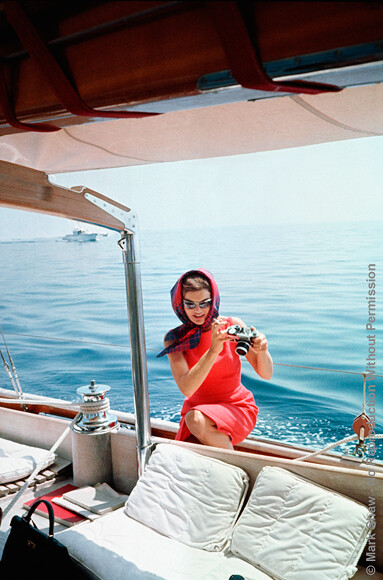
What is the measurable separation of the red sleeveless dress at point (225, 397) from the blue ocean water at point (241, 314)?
6.63 feet

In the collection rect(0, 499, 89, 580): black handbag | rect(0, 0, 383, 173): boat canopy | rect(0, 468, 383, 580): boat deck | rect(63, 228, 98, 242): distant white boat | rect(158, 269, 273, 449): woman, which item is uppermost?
rect(63, 228, 98, 242): distant white boat

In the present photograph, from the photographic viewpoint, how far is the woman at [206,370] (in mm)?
1858

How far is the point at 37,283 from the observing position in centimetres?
1188

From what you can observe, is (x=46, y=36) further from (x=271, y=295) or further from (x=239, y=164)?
(x=239, y=164)

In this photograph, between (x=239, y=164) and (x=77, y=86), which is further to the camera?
(x=239, y=164)

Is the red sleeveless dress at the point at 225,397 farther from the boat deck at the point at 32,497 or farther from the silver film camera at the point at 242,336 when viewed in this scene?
the boat deck at the point at 32,497

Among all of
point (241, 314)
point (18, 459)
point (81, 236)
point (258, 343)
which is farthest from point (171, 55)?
point (81, 236)

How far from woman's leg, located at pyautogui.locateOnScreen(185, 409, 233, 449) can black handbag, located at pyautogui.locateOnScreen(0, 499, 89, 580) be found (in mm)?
637

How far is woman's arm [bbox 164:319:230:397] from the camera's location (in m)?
1.75

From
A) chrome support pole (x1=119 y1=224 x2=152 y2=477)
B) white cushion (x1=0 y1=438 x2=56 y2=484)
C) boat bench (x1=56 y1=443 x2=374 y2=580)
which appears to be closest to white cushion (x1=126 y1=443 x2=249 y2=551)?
boat bench (x1=56 y1=443 x2=374 y2=580)

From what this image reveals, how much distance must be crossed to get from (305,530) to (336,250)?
34.7 feet

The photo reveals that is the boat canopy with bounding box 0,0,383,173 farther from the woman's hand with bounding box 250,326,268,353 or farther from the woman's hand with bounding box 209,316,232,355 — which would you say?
the woman's hand with bounding box 250,326,268,353

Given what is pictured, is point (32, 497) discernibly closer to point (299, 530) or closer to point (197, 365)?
point (197, 365)

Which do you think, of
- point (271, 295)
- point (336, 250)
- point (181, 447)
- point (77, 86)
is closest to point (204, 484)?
point (181, 447)
